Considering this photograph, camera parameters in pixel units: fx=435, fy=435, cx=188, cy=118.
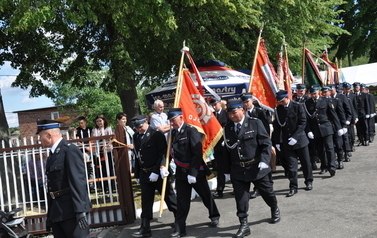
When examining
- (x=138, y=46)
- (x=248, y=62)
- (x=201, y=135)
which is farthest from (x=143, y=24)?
(x=248, y=62)

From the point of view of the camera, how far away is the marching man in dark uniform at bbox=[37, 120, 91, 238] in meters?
4.92

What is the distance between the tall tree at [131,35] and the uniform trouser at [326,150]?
4.79 m

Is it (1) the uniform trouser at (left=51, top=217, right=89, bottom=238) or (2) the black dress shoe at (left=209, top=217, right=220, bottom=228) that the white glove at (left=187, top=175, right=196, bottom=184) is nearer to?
(2) the black dress shoe at (left=209, top=217, right=220, bottom=228)

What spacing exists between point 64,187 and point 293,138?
4878mm

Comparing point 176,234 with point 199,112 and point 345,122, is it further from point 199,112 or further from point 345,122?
point 345,122

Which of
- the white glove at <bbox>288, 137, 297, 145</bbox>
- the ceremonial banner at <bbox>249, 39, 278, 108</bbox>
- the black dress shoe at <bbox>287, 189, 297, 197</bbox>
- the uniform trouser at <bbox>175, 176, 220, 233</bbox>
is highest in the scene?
the ceremonial banner at <bbox>249, 39, 278, 108</bbox>

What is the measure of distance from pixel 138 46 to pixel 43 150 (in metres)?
7.48

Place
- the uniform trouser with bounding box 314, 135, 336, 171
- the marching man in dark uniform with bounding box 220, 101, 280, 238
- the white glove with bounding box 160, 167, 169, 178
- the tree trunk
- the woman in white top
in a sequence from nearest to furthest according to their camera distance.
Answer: the marching man in dark uniform with bounding box 220, 101, 280, 238 → the white glove with bounding box 160, 167, 169, 178 → the uniform trouser with bounding box 314, 135, 336, 171 → the woman in white top → the tree trunk

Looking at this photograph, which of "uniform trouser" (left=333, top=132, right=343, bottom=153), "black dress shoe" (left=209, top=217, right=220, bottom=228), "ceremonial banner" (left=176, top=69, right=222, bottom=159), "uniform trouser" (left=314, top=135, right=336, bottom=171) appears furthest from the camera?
"uniform trouser" (left=333, top=132, right=343, bottom=153)

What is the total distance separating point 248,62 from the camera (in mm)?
18375

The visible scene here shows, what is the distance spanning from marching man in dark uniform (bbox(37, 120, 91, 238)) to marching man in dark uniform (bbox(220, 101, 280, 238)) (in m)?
2.35

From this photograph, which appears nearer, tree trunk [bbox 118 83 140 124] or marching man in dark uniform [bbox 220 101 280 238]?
marching man in dark uniform [bbox 220 101 280 238]

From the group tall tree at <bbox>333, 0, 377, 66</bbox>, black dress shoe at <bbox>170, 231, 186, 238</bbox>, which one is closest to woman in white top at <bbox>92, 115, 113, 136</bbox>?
black dress shoe at <bbox>170, 231, 186, 238</bbox>

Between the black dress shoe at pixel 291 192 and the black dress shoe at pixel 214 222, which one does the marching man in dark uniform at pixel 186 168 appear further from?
the black dress shoe at pixel 291 192
